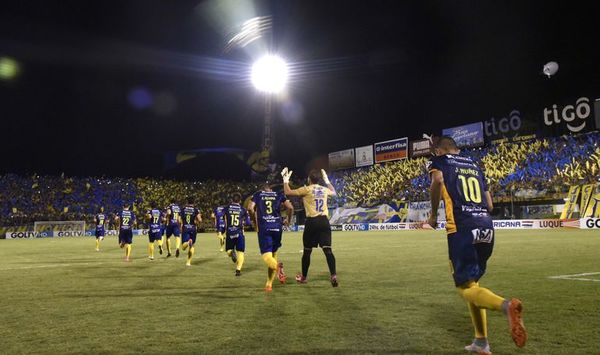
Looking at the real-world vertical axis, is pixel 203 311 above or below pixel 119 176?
below

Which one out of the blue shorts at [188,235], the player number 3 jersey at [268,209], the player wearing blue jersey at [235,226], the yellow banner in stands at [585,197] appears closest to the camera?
the player number 3 jersey at [268,209]

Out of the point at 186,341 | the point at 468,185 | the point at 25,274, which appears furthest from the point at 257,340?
the point at 25,274

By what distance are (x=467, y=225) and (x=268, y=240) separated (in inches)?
226

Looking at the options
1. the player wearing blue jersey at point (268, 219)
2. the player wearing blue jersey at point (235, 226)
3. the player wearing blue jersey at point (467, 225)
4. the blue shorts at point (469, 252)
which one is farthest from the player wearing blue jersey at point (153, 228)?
the blue shorts at point (469, 252)

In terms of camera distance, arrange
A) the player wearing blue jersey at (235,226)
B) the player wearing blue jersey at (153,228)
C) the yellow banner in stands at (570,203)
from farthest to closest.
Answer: the yellow banner in stands at (570,203), the player wearing blue jersey at (153,228), the player wearing blue jersey at (235,226)

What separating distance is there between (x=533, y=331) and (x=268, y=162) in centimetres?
5493

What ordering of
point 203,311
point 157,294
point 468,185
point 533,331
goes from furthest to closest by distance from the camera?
1. point 157,294
2. point 203,311
3. point 533,331
4. point 468,185

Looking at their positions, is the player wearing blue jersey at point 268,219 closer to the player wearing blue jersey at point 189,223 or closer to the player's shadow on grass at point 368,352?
the player's shadow on grass at point 368,352

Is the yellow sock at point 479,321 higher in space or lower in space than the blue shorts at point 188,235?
lower

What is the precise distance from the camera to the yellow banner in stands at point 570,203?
38.4m

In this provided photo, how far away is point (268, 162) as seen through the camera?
60062 mm

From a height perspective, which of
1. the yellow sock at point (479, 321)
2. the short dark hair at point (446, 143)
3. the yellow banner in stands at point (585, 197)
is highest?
the yellow banner in stands at point (585, 197)

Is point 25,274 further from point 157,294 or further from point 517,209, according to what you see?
point 517,209

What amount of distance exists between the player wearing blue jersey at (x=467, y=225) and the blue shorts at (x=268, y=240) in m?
5.23
